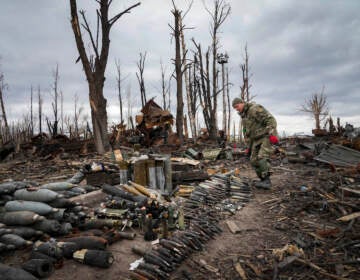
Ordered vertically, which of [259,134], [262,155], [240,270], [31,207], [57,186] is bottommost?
[240,270]

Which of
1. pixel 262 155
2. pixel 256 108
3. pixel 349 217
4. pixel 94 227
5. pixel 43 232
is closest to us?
pixel 43 232

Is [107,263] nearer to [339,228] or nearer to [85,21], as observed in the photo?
[339,228]

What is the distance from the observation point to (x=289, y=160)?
425 inches

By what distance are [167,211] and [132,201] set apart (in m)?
0.82

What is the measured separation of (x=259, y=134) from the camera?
6711mm

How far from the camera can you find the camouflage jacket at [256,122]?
21.7 feet

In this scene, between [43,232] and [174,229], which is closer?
[43,232]

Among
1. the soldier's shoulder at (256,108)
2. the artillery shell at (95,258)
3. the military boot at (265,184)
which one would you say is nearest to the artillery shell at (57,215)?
the artillery shell at (95,258)

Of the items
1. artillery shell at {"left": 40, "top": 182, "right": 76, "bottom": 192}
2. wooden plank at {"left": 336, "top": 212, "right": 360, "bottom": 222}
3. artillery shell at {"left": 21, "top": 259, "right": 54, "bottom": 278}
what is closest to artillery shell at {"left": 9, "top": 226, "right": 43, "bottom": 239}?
artillery shell at {"left": 21, "top": 259, "right": 54, "bottom": 278}

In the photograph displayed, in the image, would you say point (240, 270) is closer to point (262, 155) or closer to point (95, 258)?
point (95, 258)

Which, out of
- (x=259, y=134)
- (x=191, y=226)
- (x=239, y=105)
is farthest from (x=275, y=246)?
(x=239, y=105)

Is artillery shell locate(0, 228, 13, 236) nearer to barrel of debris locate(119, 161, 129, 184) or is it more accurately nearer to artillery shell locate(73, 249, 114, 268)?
artillery shell locate(73, 249, 114, 268)

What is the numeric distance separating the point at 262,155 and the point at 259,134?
0.58 m

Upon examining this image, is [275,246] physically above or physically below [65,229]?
below
